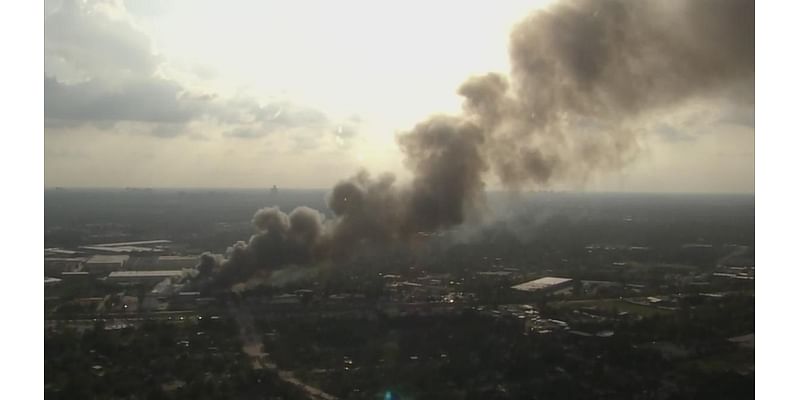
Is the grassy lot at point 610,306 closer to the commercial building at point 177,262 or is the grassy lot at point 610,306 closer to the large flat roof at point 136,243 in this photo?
the commercial building at point 177,262

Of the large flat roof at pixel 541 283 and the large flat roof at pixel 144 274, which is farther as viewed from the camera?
the large flat roof at pixel 541 283

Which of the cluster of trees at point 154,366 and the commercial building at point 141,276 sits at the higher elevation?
the commercial building at point 141,276

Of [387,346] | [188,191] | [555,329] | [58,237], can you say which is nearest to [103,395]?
[58,237]

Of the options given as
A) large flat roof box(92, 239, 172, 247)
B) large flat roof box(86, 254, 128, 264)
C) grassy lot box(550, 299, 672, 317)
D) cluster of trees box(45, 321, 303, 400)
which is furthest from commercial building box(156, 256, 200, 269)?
grassy lot box(550, 299, 672, 317)

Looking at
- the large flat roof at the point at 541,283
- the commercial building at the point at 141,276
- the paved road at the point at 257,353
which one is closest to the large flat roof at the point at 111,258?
the commercial building at the point at 141,276

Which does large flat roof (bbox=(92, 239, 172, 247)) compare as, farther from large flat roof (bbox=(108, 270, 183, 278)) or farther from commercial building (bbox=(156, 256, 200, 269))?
large flat roof (bbox=(108, 270, 183, 278))

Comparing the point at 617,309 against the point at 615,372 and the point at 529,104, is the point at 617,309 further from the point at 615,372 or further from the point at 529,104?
the point at 529,104

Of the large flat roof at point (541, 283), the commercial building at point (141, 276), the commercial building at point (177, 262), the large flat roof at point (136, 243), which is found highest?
the large flat roof at point (136, 243)

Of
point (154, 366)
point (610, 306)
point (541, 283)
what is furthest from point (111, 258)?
point (610, 306)
